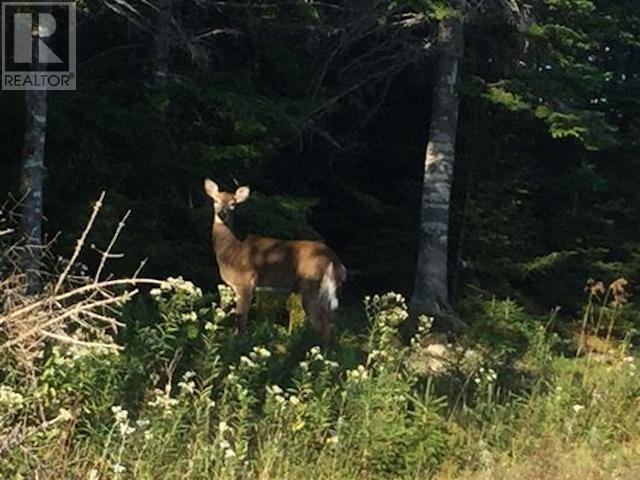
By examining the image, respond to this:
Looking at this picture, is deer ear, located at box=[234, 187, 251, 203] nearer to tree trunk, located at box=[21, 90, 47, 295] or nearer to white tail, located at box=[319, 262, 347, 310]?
white tail, located at box=[319, 262, 347, 310]

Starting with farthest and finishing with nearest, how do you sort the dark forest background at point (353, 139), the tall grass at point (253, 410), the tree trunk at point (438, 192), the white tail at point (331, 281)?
the tree trunk at point (438, 192) < the dark forest background at point (353, 139) < the white tail at point (331, 281) < the tall grass at point (253, 410)

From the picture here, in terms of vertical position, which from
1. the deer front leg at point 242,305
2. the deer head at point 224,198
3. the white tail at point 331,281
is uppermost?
the deer head at point 224,198

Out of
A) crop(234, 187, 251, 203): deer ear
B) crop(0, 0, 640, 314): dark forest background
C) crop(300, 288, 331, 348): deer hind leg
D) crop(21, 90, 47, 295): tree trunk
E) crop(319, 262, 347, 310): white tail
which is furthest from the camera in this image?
crop(0, 0, 640, 314): dark forest background

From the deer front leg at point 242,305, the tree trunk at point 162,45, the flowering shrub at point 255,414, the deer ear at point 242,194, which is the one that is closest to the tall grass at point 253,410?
the flowering shrub at point 255,414

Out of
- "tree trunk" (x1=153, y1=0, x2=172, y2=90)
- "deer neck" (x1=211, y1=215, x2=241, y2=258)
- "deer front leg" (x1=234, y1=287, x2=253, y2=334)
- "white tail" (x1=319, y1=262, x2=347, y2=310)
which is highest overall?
"tree trunk" (x1=153, y1=0, x2=172, y2=90)

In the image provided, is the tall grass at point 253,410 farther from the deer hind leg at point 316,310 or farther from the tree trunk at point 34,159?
the tree trunk at point 34,159

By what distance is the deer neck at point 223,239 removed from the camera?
1256 centimetres

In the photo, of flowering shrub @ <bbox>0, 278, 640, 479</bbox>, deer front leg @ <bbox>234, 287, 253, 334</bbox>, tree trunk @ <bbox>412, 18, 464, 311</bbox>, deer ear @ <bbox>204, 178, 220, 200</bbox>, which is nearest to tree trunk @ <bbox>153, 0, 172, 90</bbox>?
deer ear @ <bbox>204, 178, 220, 200</bbox>

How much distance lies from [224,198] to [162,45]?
237cm

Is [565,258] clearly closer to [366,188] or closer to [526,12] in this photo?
[366,188]

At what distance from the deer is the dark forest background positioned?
738 millimetres

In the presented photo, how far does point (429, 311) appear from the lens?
15086mm

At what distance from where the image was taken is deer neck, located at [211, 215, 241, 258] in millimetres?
12562

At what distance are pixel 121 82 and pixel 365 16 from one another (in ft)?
12.9
